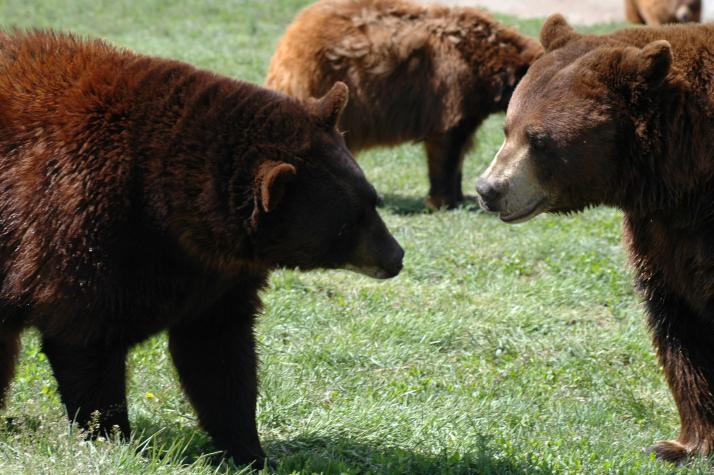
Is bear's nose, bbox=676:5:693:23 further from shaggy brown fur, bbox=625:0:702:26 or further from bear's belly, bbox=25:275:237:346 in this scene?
bear's belly, bbox=25:275:237:346

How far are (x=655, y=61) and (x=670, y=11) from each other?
14.3 metres

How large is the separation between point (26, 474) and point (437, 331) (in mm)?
3246

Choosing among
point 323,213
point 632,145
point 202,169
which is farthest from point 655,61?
point 202,169

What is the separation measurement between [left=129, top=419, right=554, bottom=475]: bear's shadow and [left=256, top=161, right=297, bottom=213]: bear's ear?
1057mm

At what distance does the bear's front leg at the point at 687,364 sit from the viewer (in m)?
5.12

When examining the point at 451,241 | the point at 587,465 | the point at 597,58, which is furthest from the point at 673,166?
the point at 451,241

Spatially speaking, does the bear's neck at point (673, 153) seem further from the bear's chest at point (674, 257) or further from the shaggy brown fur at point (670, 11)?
the shaggy brown fur at point (670, 11)

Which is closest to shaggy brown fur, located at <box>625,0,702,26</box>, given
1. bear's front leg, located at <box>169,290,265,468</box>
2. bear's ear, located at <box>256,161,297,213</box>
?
bear's front leg, located at <box>169,290,265,468</box>

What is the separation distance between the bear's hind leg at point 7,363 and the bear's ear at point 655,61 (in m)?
2.99

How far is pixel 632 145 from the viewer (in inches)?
181

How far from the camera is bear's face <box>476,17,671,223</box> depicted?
15.0 feet

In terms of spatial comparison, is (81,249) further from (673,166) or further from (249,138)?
(673,166)

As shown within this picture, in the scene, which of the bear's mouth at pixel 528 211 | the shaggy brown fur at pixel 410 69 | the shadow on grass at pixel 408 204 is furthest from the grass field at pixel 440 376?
the shaggy brown fur at pixel 410 69

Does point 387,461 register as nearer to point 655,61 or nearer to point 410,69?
point 655,61
